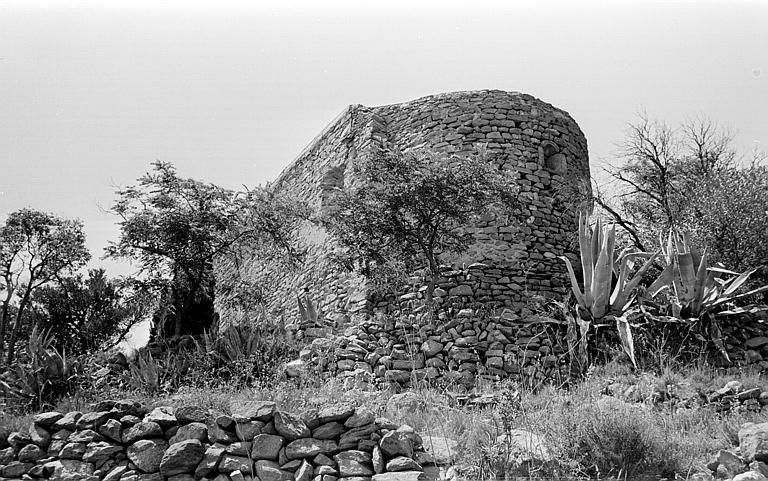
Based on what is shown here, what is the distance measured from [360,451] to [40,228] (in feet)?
25.0

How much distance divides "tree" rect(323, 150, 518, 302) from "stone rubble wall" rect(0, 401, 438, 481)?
378 centimetres

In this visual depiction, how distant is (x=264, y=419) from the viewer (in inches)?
177

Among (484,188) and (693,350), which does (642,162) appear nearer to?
(484,188)

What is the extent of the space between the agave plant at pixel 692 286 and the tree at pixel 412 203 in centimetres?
227

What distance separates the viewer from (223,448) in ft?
14.7

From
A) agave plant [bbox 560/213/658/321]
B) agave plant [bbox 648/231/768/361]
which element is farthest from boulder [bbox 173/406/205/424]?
agave plant [bbox 648/231/768/361]

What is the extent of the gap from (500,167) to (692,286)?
3.60 metres

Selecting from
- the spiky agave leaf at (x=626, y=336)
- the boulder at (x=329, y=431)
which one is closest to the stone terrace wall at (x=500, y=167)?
the spiky agave leaf at (x=626, y=336)

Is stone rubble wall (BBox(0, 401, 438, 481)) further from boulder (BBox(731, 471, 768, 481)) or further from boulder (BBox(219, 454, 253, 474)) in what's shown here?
boulder (BBox(731, 471, 768, 481))

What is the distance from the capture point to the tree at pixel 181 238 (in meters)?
7.76

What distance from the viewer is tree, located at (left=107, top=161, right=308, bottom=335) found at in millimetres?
7758

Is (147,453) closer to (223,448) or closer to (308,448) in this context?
(223,448)

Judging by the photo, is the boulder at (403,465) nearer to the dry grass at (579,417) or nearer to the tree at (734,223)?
the dry grass at (579,417)

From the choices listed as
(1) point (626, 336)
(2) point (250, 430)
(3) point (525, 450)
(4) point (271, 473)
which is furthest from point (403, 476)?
(1) point (626, 336)
